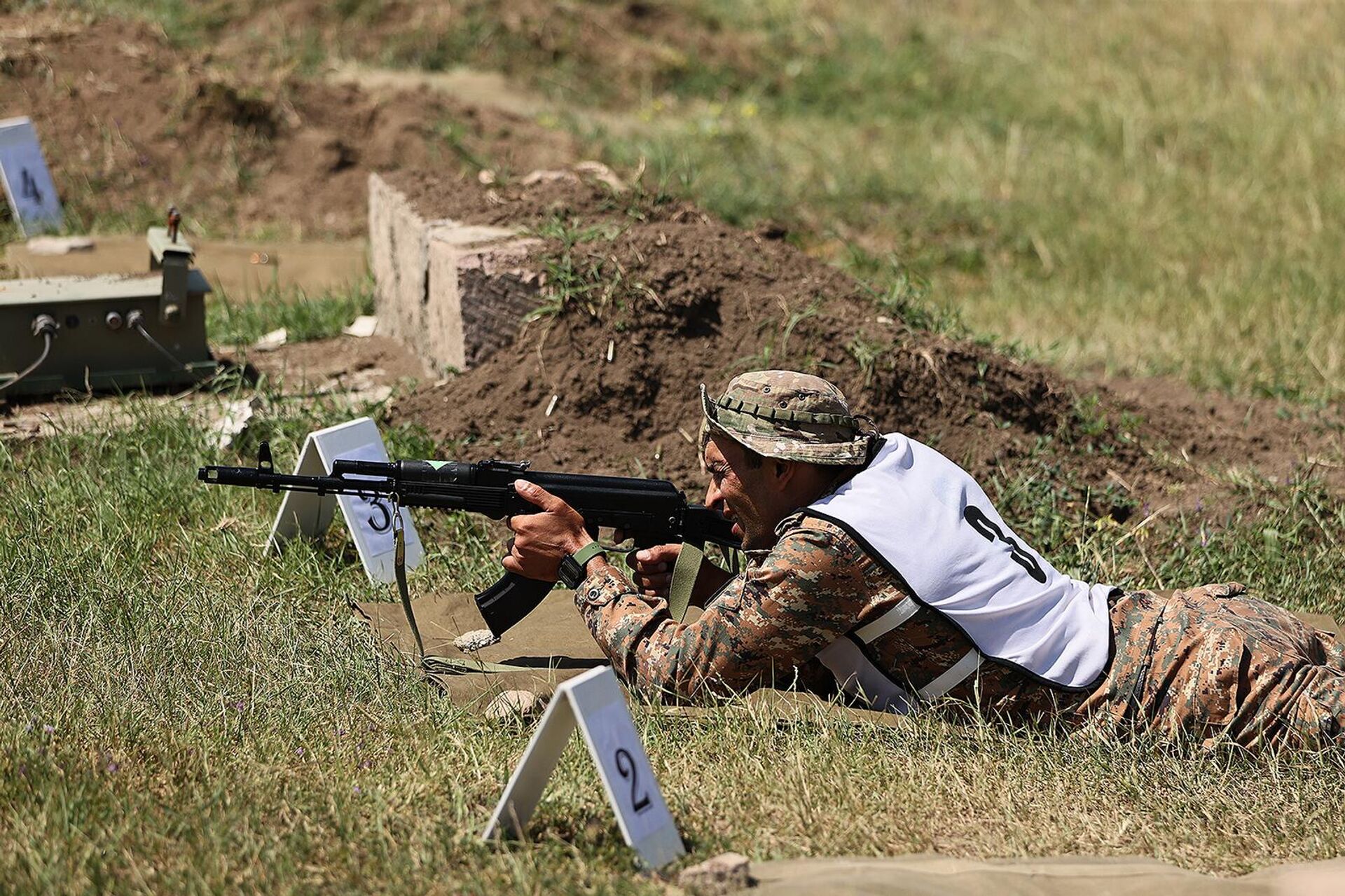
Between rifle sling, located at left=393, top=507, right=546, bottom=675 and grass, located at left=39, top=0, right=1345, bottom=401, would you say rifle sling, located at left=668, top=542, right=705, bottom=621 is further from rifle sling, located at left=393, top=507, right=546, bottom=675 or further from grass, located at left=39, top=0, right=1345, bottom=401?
grass, located at left=39, top=0, right=1345, bottom=401

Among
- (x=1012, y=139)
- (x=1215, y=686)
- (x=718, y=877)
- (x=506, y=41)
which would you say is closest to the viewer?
(x=718, y=877)

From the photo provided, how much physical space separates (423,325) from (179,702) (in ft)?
9.99

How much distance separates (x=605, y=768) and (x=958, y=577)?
3.85ft

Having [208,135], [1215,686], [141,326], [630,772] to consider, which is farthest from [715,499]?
[208,135]

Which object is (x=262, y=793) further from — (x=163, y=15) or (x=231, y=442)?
(x=163, y=15)

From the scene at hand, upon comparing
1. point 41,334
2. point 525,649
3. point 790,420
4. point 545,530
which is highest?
point 790,420

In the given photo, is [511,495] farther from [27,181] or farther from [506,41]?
[506,41]

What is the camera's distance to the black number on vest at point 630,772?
2.93 metres

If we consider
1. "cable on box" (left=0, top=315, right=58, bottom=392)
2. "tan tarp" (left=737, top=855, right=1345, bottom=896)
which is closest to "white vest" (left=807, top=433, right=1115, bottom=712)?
"tan tarp" (left=737, top=855, right=1345, bottom=896)

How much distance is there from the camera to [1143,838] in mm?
3350

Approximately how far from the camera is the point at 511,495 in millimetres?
4066

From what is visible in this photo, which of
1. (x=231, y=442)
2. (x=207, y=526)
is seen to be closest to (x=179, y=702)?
(x=207, y=526)

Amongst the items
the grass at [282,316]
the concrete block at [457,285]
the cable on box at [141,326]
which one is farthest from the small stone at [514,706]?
the grass at [282,316]

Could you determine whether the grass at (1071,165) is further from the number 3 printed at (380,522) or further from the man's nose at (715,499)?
the man's nose at (715,499)
